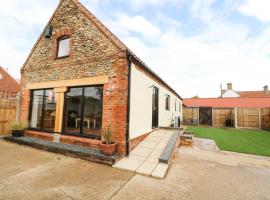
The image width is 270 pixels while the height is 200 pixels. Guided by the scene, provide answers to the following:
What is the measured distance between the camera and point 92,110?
22.4 ft

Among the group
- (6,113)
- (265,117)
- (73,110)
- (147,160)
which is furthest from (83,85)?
(265,117)

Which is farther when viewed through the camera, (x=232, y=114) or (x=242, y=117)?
(x=232, y=114)

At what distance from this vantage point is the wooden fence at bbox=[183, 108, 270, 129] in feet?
57.7

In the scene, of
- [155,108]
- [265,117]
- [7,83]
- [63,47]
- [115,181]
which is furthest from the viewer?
[7,83]

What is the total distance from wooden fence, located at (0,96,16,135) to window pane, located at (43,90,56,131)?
10.5 feet

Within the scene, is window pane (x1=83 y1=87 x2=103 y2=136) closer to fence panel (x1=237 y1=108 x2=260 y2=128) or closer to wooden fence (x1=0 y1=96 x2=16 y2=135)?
wooden fence (x1=0 y1=96 x2=16 y2=135)

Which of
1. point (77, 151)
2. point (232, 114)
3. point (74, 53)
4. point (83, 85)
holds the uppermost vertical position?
point (74, 53)

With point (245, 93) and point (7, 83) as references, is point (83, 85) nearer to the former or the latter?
point (7, 83)

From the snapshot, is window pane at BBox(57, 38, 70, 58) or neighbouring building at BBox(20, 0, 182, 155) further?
window pane at BBox(57, 38, 70, 58)

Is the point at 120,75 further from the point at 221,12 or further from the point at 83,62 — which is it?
the point at 221,12

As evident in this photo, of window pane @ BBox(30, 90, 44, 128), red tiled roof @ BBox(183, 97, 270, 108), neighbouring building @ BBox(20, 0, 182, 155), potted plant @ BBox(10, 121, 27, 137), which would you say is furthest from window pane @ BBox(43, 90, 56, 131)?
red tiled roof @ BBox(183, 97, 270, 108)

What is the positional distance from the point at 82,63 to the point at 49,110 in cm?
328

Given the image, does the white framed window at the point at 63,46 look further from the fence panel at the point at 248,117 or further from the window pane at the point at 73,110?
the fence panel at the point at 248,117

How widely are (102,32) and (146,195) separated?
619 centimetres
